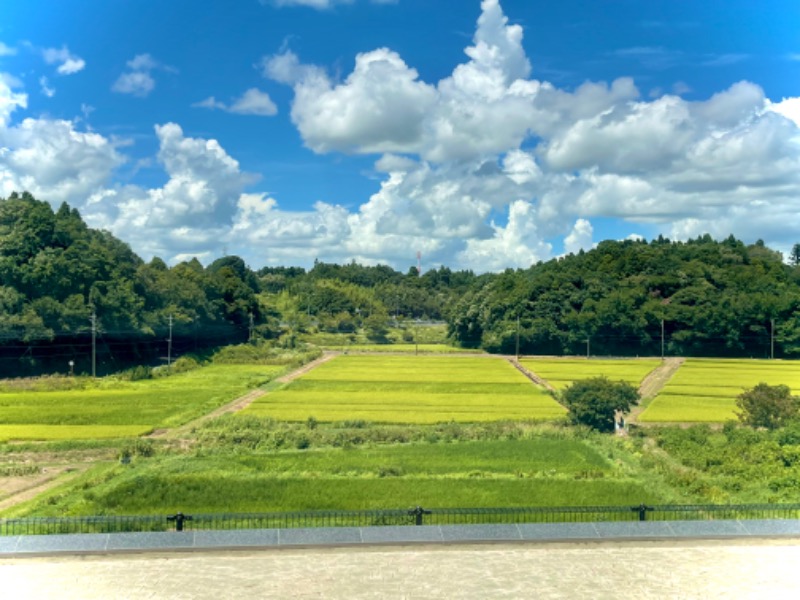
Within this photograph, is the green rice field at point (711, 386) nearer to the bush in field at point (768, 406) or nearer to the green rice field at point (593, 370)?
the bush in field at point (768, 406)

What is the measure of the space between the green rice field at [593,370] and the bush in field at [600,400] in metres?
0.71

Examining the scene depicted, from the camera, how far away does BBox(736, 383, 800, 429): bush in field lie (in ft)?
60.9

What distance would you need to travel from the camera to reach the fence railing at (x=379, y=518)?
408 inches

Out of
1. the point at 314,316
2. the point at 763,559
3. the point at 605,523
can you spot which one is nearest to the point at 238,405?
the point at 605,523

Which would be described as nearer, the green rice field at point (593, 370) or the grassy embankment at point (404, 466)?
the grassy embankment at point (404, 466)

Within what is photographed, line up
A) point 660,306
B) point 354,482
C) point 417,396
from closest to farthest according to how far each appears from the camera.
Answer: point 354,482 → point 660,306 → point 417,396

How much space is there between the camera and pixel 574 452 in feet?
57.7

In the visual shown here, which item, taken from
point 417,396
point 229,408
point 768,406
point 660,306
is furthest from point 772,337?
point 229,408

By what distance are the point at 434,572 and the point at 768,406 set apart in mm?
13667

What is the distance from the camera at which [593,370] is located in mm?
21609

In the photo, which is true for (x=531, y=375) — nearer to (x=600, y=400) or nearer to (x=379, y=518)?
(x=600, y=400)

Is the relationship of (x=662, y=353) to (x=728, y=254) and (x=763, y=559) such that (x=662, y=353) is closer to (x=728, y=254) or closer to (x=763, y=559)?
(x=728, y=254)

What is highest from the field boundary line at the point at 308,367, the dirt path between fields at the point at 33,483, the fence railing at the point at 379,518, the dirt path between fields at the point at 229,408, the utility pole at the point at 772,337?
the utility pole at the point at 772,337

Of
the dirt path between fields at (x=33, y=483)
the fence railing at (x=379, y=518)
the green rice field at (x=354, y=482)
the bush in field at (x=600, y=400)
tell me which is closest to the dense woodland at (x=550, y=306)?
the bush in field at (x=600, y=400)
